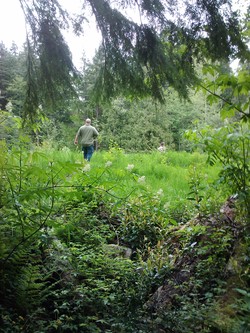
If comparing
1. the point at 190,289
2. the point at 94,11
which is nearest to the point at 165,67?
the point at 94,11

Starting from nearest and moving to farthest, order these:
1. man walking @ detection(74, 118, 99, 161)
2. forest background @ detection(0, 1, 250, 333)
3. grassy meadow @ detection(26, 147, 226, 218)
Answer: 1. forest background @ detection(0, 1, 250, 333)
2. grassy meadow @ detection(26, 147, 226, 218)
3. man walking @ detection(74, 118, 99, 161)

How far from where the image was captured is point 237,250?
3059 millimetres

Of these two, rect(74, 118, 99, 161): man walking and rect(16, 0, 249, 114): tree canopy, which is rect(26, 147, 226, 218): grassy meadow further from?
rect(16, 0, 249, 114): tree canopy

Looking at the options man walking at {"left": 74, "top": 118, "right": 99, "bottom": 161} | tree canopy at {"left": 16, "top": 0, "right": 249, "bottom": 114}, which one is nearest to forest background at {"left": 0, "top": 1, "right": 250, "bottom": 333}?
tree canopy at {"left": 16, "top": 0, "right": 249, "bottom": 114}

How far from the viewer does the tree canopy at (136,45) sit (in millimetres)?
2984

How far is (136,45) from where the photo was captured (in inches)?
124

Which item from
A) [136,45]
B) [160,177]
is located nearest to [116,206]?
[136,45]

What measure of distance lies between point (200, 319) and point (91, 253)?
1694mm

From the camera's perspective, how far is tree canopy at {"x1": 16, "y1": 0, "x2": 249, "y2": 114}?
2984mm

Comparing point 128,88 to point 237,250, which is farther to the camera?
point 128,88

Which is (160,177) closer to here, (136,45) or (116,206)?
(116,206)

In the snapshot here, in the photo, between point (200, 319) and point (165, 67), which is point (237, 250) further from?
point (165, 67)

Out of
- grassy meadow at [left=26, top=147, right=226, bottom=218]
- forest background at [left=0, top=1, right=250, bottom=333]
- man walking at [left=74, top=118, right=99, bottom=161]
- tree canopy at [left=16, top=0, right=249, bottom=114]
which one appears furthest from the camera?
man walking at [left=74, top=118, right=99, bottom=161]

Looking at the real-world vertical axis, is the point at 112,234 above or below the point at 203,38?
below
